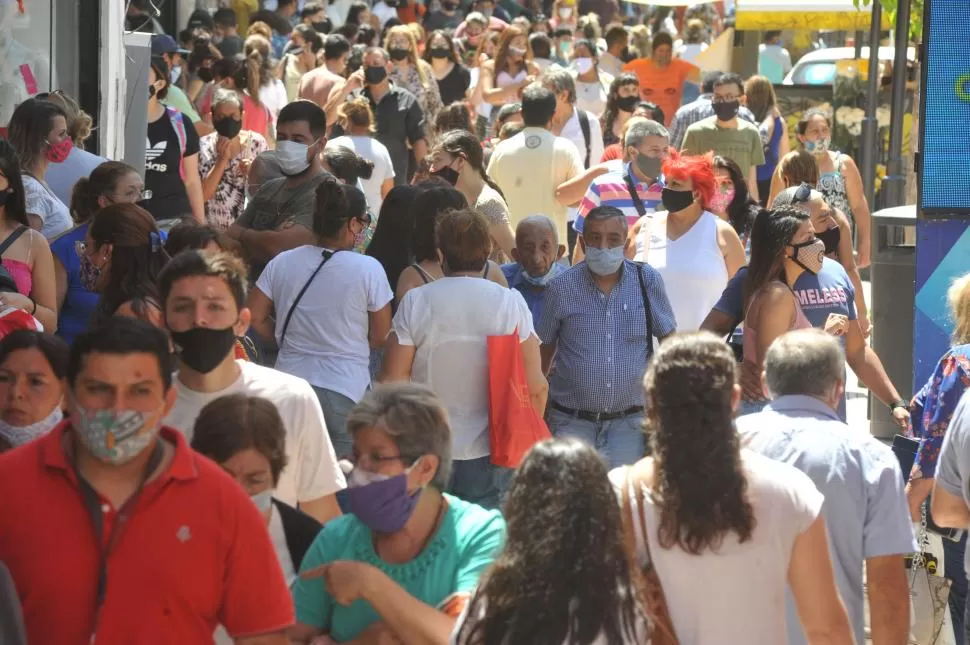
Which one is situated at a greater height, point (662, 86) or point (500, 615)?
point (662, 86)

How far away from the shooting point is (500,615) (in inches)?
144

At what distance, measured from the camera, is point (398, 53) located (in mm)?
15133

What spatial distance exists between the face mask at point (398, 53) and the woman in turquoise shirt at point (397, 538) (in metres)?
11.1

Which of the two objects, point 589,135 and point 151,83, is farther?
point 589,135

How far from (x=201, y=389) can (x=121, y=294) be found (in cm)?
115

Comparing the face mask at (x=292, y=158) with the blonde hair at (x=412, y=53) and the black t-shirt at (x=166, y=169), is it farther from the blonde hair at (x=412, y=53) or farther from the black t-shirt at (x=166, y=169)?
the blonde hair at (x=412, y=53)

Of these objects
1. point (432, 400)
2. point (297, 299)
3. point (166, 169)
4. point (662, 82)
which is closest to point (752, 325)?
point (297, 299)

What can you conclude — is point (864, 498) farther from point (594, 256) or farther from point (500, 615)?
point (594, 256)

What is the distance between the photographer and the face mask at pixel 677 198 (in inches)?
332

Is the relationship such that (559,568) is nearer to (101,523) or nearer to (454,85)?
(101,523)

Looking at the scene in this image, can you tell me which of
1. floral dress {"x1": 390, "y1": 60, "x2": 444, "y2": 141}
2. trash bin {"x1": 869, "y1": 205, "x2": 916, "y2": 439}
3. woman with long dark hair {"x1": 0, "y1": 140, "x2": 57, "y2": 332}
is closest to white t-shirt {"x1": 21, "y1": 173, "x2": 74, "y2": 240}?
woman with long dark hair {"x1": 0, "y1": 140, "x2": 57, "y2": 332}

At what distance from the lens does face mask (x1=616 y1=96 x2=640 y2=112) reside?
46.2ft

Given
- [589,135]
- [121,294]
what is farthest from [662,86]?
[121,294]

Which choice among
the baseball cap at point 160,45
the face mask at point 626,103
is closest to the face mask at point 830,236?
the baseball cap at point 160,45
